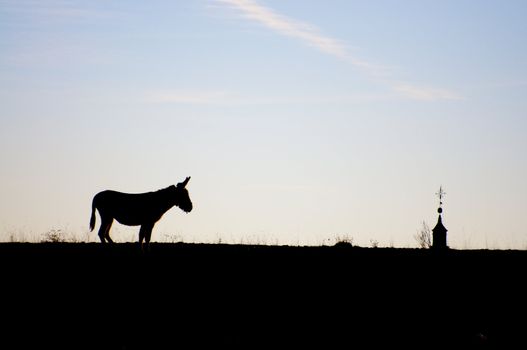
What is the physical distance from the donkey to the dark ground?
0.91 meters

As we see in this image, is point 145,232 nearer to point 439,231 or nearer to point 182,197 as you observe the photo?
point 182,197

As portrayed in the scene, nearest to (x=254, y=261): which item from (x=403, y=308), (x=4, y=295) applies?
(x=403, y=308)

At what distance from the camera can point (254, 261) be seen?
81.8ft

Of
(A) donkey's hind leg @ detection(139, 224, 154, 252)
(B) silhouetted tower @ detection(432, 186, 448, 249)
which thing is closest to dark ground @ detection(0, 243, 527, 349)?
(A) donkey's hind leg @ detection(139, 224, 154, 252)

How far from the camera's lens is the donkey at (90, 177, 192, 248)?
28.2 m

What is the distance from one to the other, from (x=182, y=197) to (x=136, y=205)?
1.39 meters

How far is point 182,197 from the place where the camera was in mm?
28688

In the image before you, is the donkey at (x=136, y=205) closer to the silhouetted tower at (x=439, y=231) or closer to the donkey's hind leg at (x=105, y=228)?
the donkey's hind leg at (x=105, y=228)

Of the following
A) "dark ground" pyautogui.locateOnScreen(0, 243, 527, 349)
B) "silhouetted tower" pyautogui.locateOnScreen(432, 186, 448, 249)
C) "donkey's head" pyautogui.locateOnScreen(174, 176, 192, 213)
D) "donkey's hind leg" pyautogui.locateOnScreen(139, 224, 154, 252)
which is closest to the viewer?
"dark ground" pyautogui.locateOnScreen(0, 243, 527, 349)

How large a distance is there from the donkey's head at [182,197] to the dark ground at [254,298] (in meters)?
1.43

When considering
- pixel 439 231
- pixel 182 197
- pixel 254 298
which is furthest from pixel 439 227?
pixel 254 298

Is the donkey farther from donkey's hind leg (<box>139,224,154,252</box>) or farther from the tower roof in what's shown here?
the tower roof

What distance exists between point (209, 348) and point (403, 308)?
6.63 m

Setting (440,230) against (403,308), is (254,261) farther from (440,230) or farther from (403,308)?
(440,230)
